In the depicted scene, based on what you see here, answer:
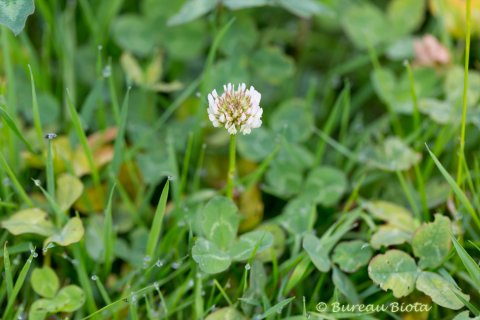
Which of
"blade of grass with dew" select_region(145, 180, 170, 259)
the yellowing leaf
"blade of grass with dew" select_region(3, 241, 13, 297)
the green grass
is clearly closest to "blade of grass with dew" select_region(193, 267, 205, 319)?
the green grass

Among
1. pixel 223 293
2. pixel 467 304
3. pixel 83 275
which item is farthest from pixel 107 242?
pixel 467 304

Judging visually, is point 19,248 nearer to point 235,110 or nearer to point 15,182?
point 15,182

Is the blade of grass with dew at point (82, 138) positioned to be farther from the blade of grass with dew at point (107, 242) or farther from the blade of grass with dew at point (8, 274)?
the blade of grass with dew at point (8, 274)

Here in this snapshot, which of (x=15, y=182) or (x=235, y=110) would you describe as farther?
(x=15, y=182)

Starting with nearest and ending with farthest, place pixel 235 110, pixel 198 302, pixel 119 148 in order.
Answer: pixel 235 110, pixel 198 302, pixel 119 148

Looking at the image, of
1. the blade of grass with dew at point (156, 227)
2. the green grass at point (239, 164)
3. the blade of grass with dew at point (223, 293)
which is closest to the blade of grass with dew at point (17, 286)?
the green grass at point (239, 164)

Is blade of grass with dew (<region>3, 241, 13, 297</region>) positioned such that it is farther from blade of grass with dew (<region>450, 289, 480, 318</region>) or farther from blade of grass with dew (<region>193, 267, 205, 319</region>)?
blade of grass with dew (<region>450, 289, 480, 318</region>)

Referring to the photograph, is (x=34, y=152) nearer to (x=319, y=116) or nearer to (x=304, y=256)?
(x=304, y=256)
